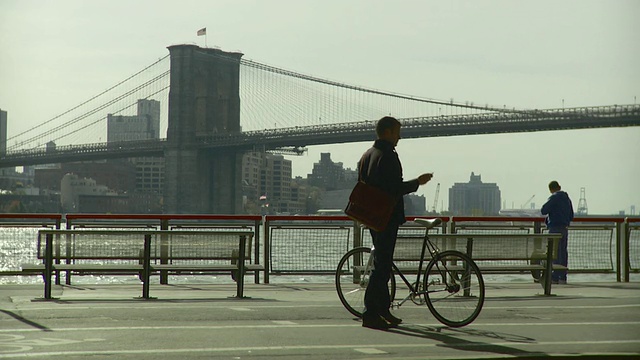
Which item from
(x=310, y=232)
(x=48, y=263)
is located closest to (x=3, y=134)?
(x=310, y=232)

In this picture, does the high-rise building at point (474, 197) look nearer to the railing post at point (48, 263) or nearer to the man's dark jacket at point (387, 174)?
the railing post at point (48, 263)

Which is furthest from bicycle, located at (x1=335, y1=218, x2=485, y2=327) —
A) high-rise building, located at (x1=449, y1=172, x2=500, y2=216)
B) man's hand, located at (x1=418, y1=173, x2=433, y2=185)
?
high-rise building, located at (x1=449, y1=172, x2=500, y2=216)

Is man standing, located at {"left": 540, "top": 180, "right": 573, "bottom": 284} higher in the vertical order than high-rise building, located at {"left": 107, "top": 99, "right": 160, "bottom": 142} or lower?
lower

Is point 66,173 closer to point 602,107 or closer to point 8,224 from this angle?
point 602,107

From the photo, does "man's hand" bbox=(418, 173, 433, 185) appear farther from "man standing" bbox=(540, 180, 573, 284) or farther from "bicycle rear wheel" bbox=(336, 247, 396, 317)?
"man standing" bbox=(540, 180, 573, 284)

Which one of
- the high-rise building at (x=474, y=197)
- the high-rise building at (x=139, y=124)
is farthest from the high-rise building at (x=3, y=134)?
the high-rise building at (x=474, y=197)

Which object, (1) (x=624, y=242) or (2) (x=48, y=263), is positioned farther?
(1) (x=624, y=242)

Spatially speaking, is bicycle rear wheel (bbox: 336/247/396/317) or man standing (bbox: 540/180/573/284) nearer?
bicycle rear wheel (bbox: 336/247/396/317)

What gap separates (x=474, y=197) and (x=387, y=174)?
102353mm

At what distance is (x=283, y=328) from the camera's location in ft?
25.8

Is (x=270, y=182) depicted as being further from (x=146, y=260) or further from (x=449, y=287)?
(x=449, y=287)

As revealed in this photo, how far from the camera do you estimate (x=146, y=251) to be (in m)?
10.1

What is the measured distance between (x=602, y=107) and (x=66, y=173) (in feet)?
179

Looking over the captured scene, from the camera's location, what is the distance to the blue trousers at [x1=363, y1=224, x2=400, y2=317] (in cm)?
777
